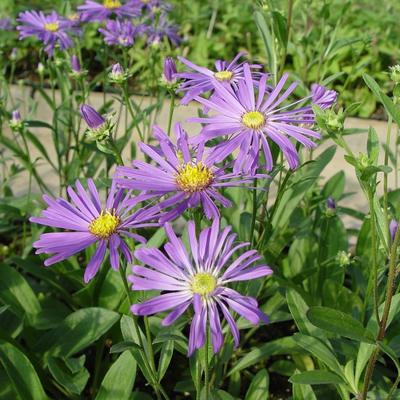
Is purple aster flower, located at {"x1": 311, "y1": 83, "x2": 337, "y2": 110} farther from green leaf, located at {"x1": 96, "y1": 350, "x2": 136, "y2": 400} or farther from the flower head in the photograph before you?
green leaf, located at {"x1": 96, "y1": 350, "x2": 136, "y2": 400}

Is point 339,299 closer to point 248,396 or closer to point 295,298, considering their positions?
point 295,298

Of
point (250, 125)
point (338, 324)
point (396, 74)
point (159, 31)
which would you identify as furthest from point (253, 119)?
point (159, 31)

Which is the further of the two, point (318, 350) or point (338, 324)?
point (318, 350)

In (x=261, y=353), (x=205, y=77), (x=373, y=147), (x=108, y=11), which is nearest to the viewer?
(x=373, y=147)

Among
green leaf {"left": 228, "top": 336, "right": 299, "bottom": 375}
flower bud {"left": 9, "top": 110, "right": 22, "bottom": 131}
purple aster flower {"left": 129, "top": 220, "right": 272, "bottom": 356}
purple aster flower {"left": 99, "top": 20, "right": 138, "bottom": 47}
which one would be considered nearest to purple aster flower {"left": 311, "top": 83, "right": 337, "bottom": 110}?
purple aster flower {"left": 129, "top": 220, "right": 272, "bottom": 356}

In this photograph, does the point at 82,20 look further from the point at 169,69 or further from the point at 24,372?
the point at 24,372

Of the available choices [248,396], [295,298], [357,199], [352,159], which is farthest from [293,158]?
[357,199]
